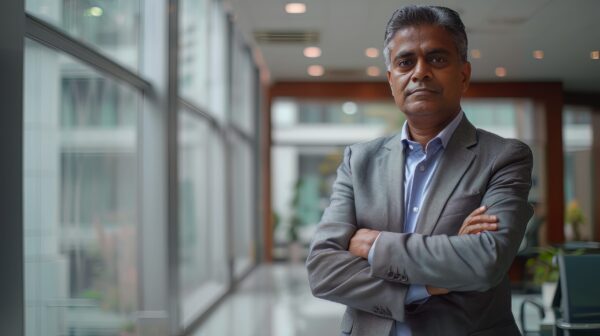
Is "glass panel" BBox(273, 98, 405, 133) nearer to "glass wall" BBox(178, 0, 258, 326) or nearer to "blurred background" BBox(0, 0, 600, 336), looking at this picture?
"blurred background" BBox(0, 0, 600, 336)

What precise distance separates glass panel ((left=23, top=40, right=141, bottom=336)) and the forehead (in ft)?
8.61

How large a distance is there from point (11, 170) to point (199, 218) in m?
5.46

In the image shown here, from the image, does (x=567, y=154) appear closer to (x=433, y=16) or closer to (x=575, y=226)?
(x=575, y=226)

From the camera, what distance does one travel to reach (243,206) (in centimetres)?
1199

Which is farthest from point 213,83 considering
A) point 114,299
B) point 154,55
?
point 114,299

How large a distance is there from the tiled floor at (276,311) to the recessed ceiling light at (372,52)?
331 cm

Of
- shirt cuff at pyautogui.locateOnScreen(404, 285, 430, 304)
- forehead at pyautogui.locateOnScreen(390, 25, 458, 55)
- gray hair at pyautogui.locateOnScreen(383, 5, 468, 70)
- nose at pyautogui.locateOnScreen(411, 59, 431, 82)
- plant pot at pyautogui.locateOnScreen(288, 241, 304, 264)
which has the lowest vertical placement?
plant pot at pyautogui.locateOnScreen(288, 241, 304, 264)

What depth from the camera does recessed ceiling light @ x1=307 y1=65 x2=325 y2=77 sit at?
4.37 metres

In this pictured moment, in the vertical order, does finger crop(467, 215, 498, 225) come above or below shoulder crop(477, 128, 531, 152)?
below

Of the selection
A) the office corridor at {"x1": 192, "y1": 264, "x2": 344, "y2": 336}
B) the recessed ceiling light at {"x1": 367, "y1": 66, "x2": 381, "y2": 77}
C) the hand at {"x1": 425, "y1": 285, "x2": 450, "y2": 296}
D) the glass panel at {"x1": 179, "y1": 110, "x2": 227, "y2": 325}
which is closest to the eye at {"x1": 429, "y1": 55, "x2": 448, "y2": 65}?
the hand at {"x1": 425, "y1": 285, "x2": 450, "y2": 296}

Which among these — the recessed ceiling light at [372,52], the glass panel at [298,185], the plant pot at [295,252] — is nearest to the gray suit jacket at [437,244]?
the recessed ceiling light at [372,52]

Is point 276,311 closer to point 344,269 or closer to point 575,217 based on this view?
point 575,217

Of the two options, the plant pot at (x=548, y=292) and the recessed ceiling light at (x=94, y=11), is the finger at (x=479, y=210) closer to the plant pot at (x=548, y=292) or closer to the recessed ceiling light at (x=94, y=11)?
the plant pot at (x=548, y=292)

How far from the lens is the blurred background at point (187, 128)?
2.77 meters
